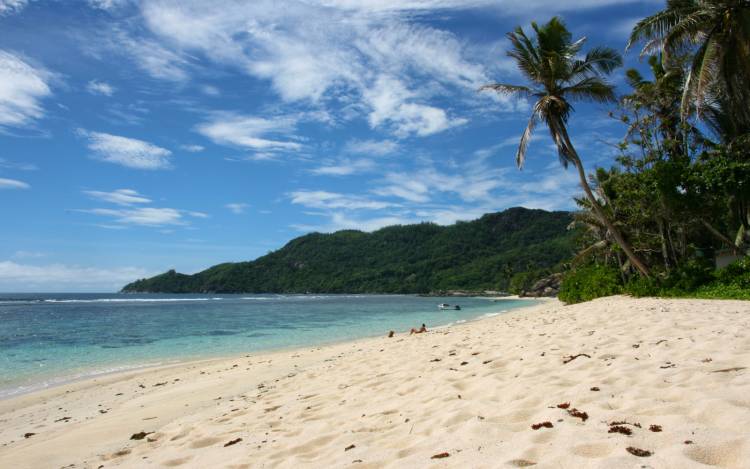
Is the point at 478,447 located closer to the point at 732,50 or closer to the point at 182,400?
the point at 182,400

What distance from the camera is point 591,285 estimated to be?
22875 millimetres

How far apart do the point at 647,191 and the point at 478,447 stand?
1839 cm

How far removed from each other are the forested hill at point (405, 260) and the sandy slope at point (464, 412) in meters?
97.8

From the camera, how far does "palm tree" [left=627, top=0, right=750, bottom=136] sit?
519 inches

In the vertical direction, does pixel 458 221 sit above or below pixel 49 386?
above

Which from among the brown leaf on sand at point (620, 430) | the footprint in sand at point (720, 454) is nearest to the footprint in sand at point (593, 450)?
the brown leaf on sand at point (620, 430)

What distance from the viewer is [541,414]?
135 inches

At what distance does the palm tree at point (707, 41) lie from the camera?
13.2 m

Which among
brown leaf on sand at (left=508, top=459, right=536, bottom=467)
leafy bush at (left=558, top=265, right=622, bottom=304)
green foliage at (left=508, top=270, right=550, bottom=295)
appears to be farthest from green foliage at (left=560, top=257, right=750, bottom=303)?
green foliage at (left=508, top=270, right=550, bottom=295)

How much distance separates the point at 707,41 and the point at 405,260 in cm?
12756

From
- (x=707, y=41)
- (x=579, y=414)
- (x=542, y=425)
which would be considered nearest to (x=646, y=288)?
(x=707, y=41)

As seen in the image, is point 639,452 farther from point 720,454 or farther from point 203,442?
point 203,442

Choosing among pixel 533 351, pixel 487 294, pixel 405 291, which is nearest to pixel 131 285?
pixel 405 291

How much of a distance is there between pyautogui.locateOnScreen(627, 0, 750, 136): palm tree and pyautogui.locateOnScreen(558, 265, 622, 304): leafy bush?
28.9 feet
